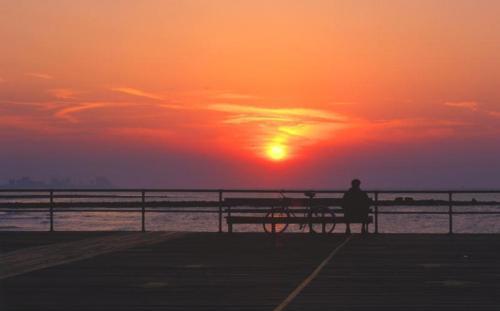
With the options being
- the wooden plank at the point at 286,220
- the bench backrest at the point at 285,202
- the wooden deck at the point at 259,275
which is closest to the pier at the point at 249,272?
the wooden deck at the point at 259,275

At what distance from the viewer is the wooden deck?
41.3ft

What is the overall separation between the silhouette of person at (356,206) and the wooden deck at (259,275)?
1685 millimetres

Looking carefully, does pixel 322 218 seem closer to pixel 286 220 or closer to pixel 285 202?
pixel 286 220

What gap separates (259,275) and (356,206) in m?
10.0

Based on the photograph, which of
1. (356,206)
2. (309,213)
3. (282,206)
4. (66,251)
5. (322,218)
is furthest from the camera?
(282,206)

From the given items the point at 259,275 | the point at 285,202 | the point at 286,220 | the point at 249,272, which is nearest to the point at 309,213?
the point at 285,202

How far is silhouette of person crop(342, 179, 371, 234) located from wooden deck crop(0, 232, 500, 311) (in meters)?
1.69

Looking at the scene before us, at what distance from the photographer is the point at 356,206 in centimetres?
2539

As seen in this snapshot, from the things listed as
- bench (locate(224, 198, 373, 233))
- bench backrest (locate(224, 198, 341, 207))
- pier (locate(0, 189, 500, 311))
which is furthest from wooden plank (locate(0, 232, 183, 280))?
bench backrest (locate(224, 198, 341, 207))

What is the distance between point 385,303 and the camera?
12445 millimetres

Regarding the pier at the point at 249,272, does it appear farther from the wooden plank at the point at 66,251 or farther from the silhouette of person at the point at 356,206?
the silhouette of person at the point at 356,206

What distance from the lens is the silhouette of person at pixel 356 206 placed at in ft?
82.9

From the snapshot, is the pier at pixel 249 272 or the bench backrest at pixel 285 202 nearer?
the pier at pixel 249 272

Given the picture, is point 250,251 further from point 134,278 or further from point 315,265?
point 134,278
